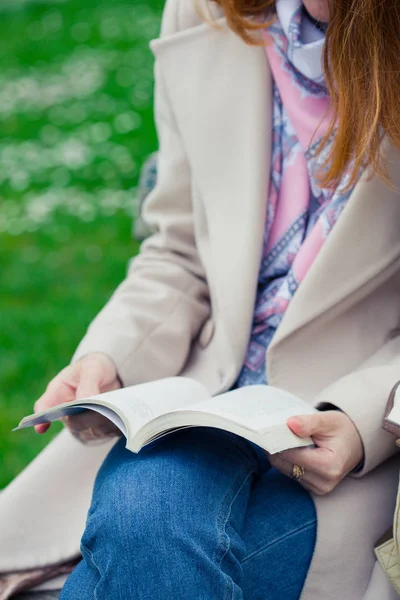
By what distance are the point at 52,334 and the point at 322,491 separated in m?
2.04

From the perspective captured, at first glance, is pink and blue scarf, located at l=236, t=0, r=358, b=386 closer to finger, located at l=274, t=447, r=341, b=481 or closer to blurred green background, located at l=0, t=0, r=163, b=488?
finger, located at l=274, t=447, r=341, b=481

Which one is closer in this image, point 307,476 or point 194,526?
point 194,526

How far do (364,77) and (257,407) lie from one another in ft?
1.97

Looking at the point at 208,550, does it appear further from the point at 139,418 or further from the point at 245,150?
the point at 245,150

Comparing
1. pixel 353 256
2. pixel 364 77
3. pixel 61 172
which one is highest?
pixel 364 77

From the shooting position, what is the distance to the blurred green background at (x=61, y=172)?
3.32m

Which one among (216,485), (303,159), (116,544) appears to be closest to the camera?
(116,544)

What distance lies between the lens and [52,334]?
11.1 ft

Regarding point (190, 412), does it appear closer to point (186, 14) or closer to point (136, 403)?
point (136, 403)

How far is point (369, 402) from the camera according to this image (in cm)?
152

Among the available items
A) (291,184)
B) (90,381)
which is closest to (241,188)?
(291,184)

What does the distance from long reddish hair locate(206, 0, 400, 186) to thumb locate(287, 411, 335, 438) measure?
0.42 m

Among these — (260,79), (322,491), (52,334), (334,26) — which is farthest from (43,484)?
(52,334)

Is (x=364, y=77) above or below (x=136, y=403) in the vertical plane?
above
